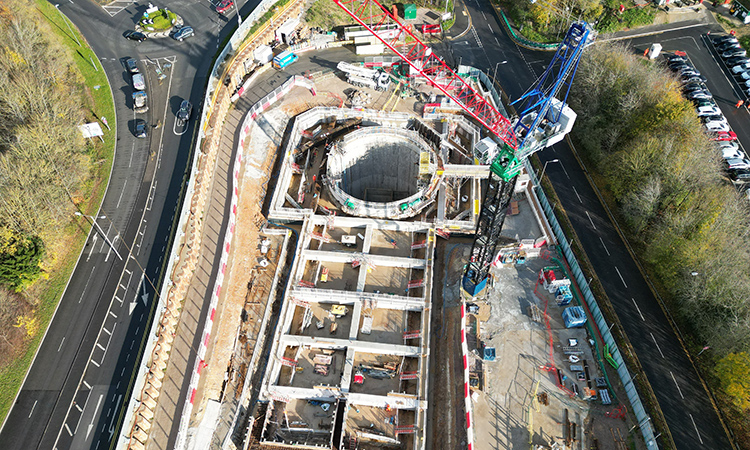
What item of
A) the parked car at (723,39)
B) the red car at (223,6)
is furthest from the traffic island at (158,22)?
the parked car at (723,39)

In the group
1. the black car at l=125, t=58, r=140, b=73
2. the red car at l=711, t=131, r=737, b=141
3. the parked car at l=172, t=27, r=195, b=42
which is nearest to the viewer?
the red car at l=711, t=131, r=737, b=141

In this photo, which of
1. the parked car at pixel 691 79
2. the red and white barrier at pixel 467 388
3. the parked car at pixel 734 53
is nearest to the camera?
the red and white barrier at pixel 467 388

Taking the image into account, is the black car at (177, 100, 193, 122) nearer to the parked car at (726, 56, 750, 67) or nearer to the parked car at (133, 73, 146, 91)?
the parked car at (133, 73, 146, 91)

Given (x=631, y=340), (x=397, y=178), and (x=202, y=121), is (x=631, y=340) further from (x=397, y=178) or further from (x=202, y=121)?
(x=202, y=121)

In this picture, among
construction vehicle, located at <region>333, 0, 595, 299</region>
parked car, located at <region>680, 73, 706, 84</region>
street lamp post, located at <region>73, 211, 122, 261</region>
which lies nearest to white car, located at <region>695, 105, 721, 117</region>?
parked car, located at <region>680, 73, 706, 84</region>

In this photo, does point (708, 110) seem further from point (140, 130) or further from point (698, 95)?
point (140, 130)

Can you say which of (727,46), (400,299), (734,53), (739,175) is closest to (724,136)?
(739,175)

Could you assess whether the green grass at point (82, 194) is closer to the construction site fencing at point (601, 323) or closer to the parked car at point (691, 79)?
the construction site fencing at point (601, 323)
